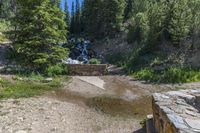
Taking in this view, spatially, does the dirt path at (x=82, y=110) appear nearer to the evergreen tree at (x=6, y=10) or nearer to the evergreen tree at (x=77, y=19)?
the evergreen tree at (x=77, y=19)

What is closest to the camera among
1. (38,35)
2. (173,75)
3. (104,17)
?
(173,75)

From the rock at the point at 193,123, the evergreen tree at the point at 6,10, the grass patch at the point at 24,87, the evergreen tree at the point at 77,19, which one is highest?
the evergreen tree at the point at 6,10

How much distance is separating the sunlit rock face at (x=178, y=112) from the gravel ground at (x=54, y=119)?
207 cm

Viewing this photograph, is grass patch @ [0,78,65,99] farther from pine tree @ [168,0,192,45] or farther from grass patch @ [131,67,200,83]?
pine tree @ [168,0,192,45]

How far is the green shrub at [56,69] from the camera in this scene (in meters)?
18.8

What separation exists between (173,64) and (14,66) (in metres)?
10.1

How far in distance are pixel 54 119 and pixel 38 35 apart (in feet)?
33.8

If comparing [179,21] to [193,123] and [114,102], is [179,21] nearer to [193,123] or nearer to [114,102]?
[114,102]

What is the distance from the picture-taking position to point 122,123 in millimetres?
10219

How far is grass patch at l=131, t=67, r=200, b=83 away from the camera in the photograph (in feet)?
56.4

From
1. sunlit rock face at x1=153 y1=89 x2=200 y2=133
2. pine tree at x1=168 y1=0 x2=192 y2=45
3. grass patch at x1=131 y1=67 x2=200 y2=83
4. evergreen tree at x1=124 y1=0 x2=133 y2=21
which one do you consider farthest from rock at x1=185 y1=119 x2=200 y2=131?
evergreen tree at x1=124 y1=0 x2=133 y2=21

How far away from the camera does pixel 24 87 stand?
14.9 meters

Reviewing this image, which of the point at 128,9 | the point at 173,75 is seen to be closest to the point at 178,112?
the point at 173,75

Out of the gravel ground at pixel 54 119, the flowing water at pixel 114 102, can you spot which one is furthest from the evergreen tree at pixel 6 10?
the gravel ground at pixel 54 119
